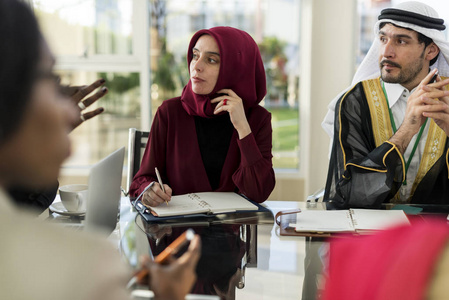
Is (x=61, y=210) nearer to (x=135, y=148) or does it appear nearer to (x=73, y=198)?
(x=73, y=198)

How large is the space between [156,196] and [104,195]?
35cm

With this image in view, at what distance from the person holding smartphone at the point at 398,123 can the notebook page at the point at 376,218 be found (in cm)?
20

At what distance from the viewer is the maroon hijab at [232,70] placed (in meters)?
2.04

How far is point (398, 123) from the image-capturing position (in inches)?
85.0

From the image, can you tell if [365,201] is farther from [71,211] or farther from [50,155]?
[50,155]

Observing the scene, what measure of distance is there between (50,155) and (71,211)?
Result: 995mm

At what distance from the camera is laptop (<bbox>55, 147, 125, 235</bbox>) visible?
123 centimetres

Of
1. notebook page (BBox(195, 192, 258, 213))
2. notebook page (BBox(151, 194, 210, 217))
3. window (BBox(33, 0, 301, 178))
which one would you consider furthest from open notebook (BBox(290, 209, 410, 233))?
window (BBox(33, 0, 301, 178))

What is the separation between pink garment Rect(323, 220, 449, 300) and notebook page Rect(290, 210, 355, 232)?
886mm

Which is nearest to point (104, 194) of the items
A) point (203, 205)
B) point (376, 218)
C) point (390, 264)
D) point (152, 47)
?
point (203, 205)

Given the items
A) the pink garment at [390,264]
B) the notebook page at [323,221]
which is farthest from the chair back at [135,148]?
the pink garment at [390,264]

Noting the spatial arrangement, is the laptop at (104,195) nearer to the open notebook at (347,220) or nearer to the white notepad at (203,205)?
the white notepad at (203,205)

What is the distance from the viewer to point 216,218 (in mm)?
1596

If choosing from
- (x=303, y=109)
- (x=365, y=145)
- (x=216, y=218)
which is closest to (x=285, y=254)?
(x=216, y=218)
